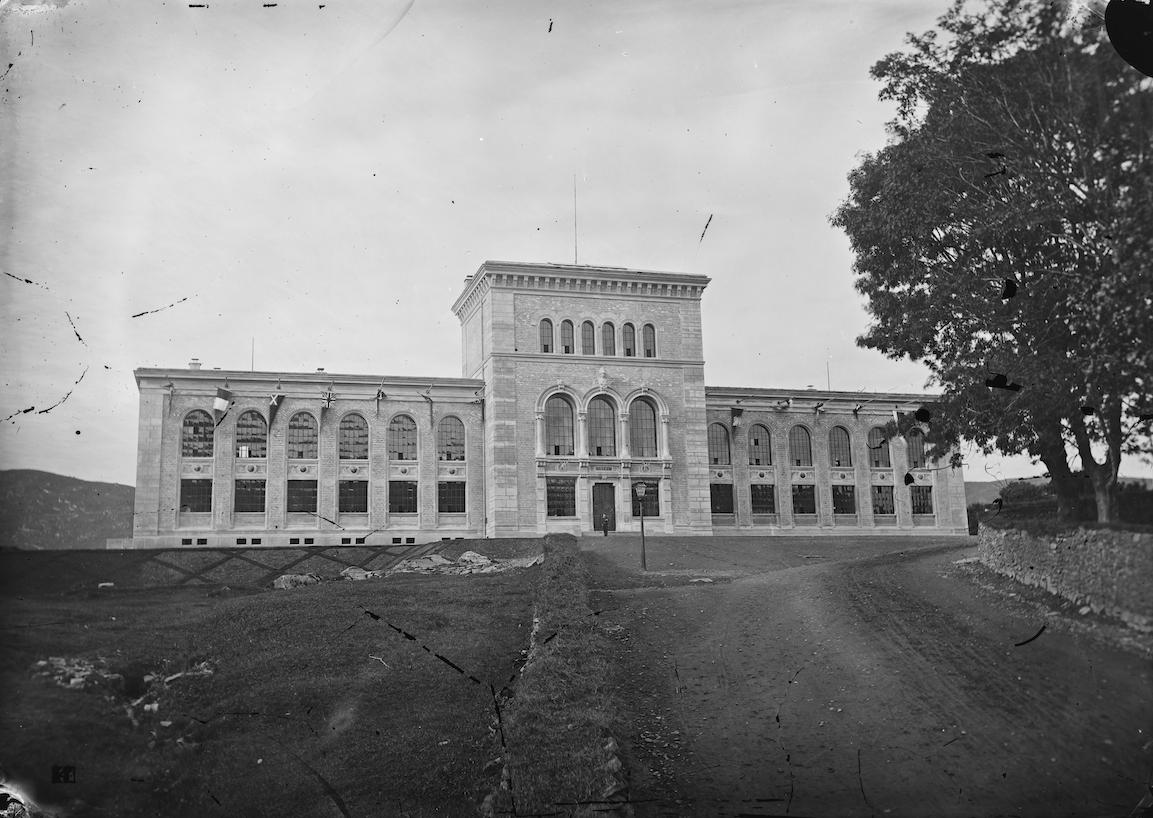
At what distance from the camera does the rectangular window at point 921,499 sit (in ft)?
51.6

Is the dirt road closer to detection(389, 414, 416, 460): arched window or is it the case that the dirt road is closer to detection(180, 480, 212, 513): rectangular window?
detection(389, 414, 416, 460): arched window

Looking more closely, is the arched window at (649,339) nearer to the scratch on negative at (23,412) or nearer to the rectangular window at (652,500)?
the rectangular window at (652,500)

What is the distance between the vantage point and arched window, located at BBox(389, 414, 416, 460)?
99.1ft

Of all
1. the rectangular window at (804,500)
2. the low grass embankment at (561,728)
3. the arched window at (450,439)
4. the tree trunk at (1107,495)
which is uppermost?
the arched window at (450,439)

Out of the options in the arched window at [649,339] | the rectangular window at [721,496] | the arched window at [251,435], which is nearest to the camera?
the arched window at [649,339]

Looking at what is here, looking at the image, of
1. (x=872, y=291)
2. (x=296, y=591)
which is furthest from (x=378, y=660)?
(x=872, y=291)

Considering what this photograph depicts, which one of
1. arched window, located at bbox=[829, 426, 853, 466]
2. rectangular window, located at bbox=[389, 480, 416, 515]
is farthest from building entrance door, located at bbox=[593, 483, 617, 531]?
arched window, located at bbox=[829, 426, 853, 466]

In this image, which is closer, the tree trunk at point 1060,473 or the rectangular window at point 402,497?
the tree trunk at point 1060,473

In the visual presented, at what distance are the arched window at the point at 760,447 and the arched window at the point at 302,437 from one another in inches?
601

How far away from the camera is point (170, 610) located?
774 cm

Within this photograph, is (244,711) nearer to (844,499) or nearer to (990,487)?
(990,487)

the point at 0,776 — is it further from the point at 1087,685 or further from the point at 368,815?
the point at 1087,685

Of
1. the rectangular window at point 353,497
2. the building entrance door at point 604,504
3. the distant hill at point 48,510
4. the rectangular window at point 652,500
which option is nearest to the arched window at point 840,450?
the rectangular window at point 652,500

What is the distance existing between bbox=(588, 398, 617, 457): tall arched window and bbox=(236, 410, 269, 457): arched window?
10.7 m
